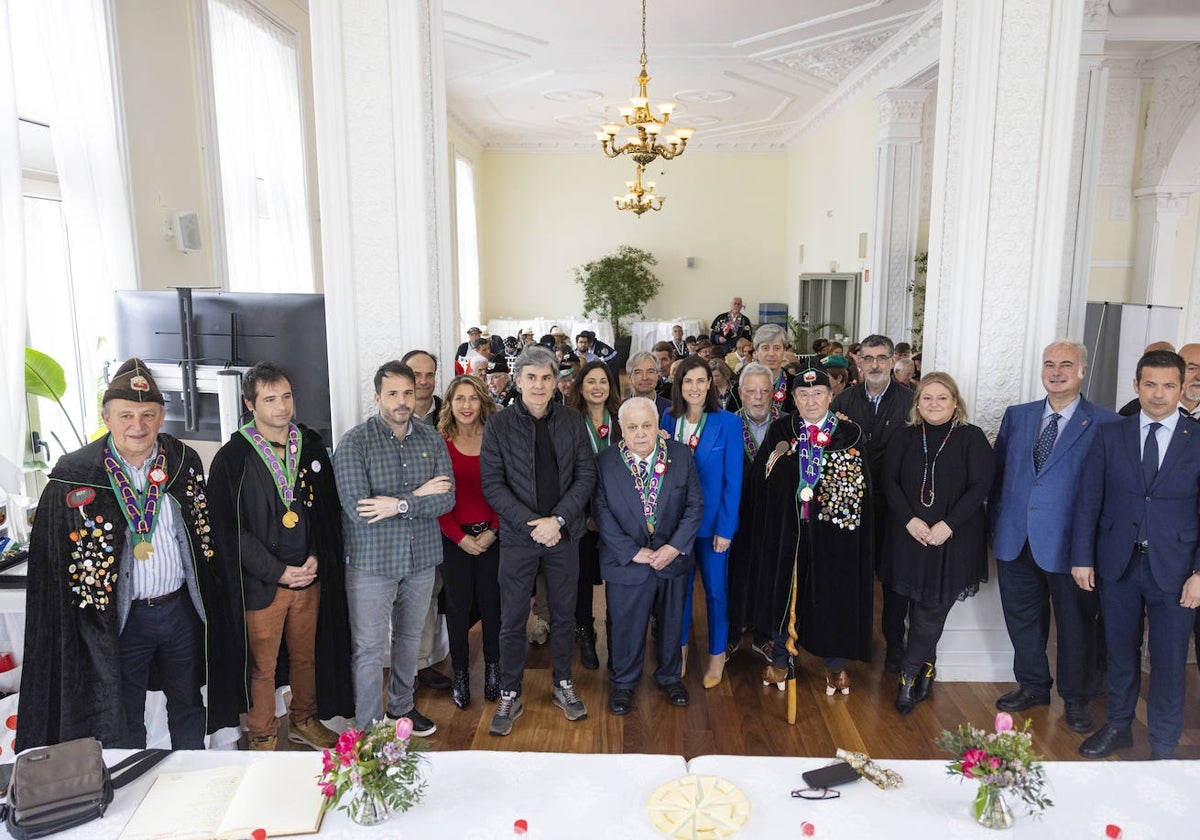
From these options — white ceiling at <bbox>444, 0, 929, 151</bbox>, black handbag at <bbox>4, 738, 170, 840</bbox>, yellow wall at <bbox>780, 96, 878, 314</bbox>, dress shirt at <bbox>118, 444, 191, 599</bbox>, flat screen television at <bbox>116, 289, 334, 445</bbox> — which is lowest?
black handbag at <bbox>4, 738, 170, 840</bbox>

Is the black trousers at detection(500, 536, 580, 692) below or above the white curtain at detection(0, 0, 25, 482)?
below

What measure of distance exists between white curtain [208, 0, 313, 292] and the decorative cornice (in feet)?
17.7

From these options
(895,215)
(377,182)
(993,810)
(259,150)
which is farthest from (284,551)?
(895,215)

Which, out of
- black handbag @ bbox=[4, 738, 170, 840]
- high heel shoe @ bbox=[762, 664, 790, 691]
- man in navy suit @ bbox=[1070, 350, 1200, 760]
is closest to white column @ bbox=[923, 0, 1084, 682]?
man in navy suit @ bbox=[1070, 350, 1200, 760]

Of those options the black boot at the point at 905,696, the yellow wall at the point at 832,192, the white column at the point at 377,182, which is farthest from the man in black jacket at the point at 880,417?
the yellow wall at the point at 832,192

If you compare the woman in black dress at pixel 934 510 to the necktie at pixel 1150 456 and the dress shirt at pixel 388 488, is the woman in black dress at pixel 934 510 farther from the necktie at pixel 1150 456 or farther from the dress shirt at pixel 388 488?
the dress shirt at pixel 388 488

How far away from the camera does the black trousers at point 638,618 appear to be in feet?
A: 11.1

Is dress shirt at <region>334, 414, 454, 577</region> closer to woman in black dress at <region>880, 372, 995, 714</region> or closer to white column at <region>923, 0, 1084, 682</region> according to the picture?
woman in black dress at <region>880, 372, 995, 714</region>

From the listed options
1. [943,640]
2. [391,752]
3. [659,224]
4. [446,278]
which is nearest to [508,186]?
[659,224]

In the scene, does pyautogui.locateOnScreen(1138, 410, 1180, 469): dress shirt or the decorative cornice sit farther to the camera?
the decorative cornice

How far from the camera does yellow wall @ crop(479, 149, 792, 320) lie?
49.0ft

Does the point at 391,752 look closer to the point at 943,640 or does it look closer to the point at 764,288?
the point at 943,640

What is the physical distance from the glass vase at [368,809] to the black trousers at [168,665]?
4.30ft

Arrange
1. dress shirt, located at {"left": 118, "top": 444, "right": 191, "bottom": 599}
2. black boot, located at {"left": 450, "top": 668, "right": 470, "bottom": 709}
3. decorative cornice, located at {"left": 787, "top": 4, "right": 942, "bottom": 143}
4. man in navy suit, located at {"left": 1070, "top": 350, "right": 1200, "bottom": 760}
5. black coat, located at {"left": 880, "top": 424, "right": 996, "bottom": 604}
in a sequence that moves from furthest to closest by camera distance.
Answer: decorative cornice, located at {"left": 787, "top": 4, "right": 942, "bottom": 143} → black boot, located at {"left": 450, "top": 668, "right": 470, "bottom": 709} → black coat, located at {"left": 880, "top": 424, "right": 996, "bottom": 604} → man in navy suit, located at {"left": 1070, "top": 350, "right": 1200, "bottom": 760} → dress shirt, located at {"left": 118, "top": 444, "right": 191, "bottom": 599}
